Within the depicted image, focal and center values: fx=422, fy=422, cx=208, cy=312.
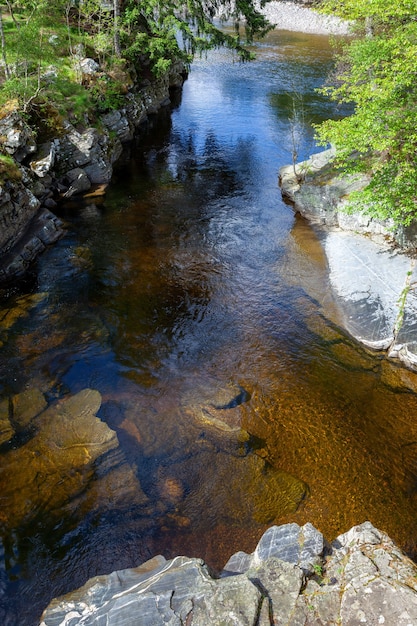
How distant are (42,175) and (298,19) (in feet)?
206

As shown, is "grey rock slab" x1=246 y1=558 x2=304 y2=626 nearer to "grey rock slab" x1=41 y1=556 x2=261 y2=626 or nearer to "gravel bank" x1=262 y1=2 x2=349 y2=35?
"grey rock slab" x1=41 y1=556 x2=261 y2=626

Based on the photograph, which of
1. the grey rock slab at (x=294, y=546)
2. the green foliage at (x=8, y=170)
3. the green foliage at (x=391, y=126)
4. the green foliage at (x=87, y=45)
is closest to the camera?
the grey rock slab at (x=294, y=546)

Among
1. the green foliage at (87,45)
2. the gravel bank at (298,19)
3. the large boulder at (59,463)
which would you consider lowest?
the large boulder at (59,463)

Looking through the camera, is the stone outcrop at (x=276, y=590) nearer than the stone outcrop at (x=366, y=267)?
Yes

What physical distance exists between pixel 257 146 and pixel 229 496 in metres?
25.5

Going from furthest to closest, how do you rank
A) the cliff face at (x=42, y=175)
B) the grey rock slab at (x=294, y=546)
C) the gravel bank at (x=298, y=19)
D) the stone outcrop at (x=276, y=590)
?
1. the gravel bank at (x=298, y=19)
2. the cliff face at (x=42, y=175)
3. the grey rock slab at (x=294, y=546)
4. the stone outcrop at (x=276, y=590)

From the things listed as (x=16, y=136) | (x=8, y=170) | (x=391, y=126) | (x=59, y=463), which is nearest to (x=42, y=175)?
(x=16, y=136)

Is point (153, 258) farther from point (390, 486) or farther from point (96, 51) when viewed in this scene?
point (96, 51)

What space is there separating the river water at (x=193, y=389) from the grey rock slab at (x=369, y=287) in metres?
0.64

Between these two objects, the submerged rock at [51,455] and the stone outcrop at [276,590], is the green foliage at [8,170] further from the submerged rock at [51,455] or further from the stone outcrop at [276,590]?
the stone outcrop at [276,590]

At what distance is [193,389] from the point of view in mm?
13320

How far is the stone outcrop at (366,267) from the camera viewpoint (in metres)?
15.1

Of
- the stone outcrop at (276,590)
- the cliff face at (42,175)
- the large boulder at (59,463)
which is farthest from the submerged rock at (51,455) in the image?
the cliff face at (42,175)

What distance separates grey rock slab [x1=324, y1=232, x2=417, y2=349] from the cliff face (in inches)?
519
